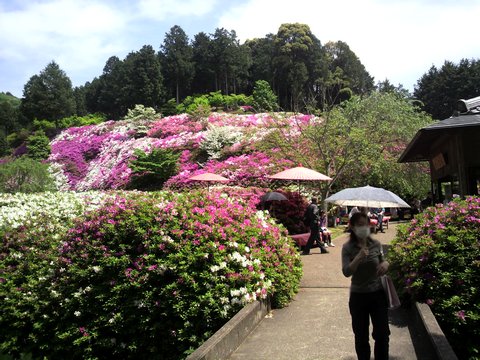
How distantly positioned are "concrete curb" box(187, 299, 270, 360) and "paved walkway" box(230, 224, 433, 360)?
0.29 ft

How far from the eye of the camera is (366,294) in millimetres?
3715

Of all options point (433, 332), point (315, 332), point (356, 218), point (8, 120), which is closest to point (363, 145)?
point (315, 332)

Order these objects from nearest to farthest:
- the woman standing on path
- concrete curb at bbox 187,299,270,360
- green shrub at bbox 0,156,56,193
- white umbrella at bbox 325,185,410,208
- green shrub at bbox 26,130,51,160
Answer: the woman standing on path
concrete curb at bbox 187,299,270,360
white umbrella at bbox 325,185,410,208
green shrub at bbox 0,156,56,193
green shrub at bbox 26,130,51,160

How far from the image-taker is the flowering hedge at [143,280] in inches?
210

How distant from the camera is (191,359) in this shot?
3826mm

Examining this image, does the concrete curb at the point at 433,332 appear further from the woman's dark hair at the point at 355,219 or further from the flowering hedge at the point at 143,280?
the flowering hedge at the point at 143,280

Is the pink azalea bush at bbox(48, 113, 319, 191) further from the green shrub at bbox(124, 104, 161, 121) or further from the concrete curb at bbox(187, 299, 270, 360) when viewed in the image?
the concrete curb at bbox(187, 299, 270, 360)

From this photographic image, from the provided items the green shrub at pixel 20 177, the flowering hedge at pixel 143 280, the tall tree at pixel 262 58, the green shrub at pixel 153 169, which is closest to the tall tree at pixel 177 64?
the tall tree at pixel 262 58

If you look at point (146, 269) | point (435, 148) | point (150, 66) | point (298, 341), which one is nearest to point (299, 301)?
point (298, 341)

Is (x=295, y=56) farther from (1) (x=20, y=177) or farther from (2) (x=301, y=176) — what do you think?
(2) (x=301, y=176)

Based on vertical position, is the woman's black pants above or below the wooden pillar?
below

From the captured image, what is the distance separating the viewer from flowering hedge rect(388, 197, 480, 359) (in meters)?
4.40

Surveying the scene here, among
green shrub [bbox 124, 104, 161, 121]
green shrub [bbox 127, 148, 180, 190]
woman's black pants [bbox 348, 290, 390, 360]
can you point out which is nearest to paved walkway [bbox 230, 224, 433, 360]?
woman's black pants [bbox 348, 290, 390, 360]

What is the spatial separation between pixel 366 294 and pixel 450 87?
47.7 meters
